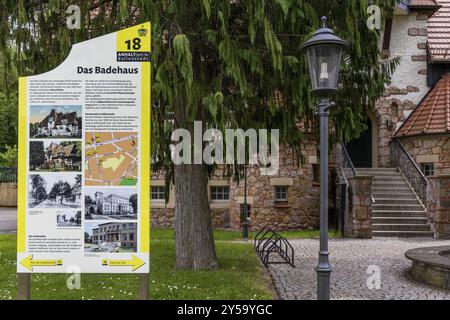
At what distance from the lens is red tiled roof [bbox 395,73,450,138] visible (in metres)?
15.0

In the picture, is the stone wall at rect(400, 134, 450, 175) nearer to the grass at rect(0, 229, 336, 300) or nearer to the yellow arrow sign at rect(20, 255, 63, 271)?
the grass at rect(0, 229, 336, 300)

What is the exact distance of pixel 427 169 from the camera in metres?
15.6

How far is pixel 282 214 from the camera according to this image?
A: 1614 centimetres

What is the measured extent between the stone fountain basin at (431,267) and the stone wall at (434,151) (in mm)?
6979

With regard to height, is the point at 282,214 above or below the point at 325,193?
below

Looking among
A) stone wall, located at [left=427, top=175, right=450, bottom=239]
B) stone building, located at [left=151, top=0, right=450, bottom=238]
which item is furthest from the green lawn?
stone wall, located at [left=427, top=175, right=450, bottom=239]

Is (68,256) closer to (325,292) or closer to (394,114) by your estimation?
(325,292)

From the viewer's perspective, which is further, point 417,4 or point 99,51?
point 417,4

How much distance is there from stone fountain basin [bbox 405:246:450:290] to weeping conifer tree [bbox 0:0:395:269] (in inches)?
86.6

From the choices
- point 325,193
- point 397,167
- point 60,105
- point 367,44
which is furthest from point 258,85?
point 397,167

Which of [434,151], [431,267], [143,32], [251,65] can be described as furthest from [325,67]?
[434,151]

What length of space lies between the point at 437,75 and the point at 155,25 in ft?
43.2

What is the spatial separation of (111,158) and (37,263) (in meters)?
1.24

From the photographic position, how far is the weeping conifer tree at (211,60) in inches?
257
